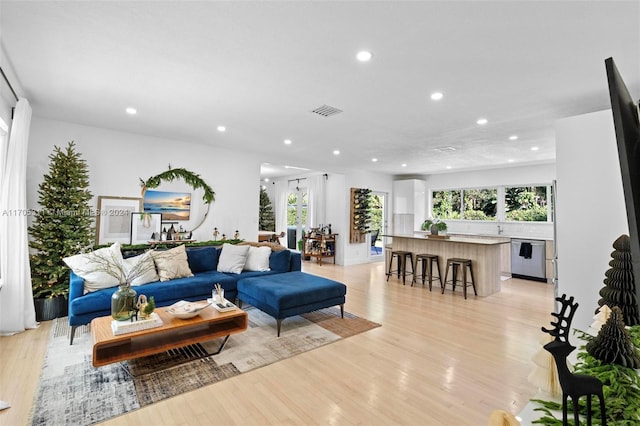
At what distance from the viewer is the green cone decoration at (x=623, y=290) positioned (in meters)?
1.69

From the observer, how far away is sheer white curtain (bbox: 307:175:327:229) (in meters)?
8.88

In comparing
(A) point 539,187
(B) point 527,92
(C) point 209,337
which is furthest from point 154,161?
(A) point 539,187

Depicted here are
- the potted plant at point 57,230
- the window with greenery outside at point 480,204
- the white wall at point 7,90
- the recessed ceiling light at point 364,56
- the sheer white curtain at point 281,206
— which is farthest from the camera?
the sheer white curtain at point 281,206

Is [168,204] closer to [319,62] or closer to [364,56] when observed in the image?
[319,62]

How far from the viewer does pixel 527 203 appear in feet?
24.2

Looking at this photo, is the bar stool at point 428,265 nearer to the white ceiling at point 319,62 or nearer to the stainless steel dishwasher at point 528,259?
the stainless steel dishwasher at point 528,259

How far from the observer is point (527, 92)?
320 centimetres

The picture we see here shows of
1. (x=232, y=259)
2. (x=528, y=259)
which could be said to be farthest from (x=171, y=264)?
(x=528, y=259)

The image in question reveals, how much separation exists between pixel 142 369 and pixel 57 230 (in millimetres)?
2487

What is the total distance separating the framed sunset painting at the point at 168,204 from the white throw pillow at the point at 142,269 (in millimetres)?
1220

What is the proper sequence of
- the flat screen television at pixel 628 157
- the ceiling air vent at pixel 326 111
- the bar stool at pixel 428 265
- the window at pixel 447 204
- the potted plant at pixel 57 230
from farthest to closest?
the window at pixel 447 204 → the bar stool at pixel 428 265 → the potted plant at pixel 57 230 → the ceiling air vent at pixel 326 111 → the flat screen television at pixel 628 157

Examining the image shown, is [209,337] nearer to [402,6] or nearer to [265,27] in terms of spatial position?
[265,27]

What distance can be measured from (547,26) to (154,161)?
5291 millimetres

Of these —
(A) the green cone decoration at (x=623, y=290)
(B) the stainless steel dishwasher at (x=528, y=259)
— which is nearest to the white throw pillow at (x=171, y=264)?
(A) the green cone decoration at (x=623, y=290)
